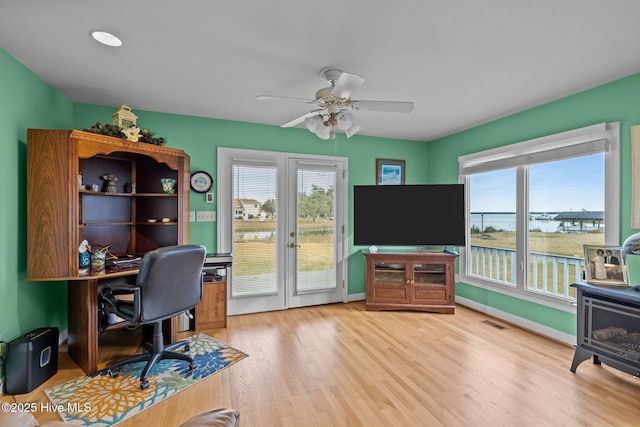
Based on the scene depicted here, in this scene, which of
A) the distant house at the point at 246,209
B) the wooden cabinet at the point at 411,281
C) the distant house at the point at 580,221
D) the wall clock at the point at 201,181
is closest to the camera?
the distant house at the point at 580,221

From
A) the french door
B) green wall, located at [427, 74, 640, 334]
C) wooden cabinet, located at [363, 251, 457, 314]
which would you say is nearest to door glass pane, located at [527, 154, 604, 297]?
green wall, located at [427, 74, 640, 334]

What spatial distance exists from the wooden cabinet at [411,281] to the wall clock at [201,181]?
7.26 ft

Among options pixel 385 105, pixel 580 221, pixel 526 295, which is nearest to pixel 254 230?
pixel 385 105

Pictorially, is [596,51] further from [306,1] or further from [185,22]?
[185,22]

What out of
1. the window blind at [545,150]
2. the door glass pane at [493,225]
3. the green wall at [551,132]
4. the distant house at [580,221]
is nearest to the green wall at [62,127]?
the green wall at [551,132]

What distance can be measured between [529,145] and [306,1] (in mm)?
2891

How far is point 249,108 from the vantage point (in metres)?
3.31

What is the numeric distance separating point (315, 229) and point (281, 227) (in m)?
0.49

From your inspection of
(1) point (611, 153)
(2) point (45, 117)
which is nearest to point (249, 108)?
(2) point (45, 117)

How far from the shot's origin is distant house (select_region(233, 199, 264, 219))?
375cm

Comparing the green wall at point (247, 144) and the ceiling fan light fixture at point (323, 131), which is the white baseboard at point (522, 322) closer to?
the green wall at point (247, 144)

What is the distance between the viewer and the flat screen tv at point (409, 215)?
3.91 metres

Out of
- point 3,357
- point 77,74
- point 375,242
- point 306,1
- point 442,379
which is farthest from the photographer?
point 375,242

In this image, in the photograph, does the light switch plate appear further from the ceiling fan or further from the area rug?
the ceiling fan
